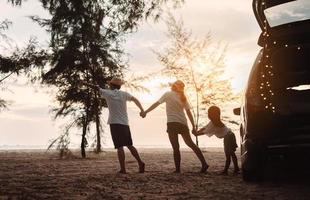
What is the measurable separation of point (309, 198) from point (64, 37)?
49.0ft

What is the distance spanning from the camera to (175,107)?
903 cm

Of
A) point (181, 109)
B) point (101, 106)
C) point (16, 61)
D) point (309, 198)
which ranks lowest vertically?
point (309, 198)

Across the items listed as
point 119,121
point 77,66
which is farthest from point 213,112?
point 77,66

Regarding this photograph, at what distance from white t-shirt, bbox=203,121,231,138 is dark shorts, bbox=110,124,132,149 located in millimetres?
1584

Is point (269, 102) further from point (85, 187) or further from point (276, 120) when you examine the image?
point (85, 187)

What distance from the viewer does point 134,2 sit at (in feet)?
28.6

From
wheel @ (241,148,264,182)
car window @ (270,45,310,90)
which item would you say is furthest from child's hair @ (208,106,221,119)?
car window @ (270,45,310,90)

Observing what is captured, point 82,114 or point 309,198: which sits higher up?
point 82,114

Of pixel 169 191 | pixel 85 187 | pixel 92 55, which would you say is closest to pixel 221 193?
pixel 169 191

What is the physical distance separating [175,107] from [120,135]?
4.11 ft

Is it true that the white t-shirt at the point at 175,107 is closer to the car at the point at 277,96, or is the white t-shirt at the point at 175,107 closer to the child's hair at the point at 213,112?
the child's hair at the point at 213,112

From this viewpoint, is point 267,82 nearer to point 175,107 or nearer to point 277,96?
point 277,96

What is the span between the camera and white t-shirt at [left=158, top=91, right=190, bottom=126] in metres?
9.01

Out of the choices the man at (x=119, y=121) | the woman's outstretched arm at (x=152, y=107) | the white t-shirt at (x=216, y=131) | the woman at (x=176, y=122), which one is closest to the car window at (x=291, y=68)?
the white t-shirt at (x=216, y=131)
